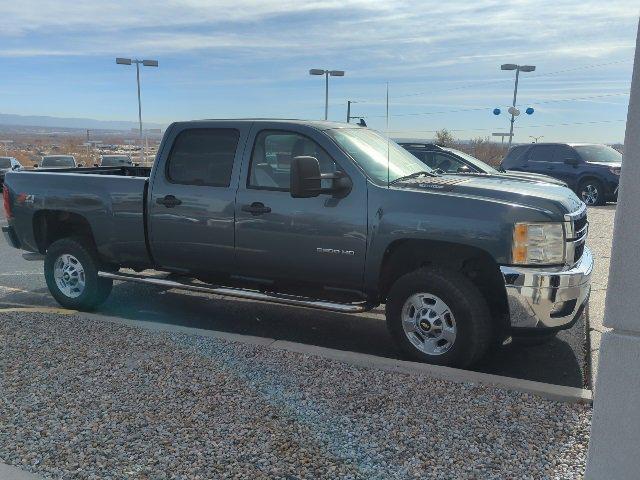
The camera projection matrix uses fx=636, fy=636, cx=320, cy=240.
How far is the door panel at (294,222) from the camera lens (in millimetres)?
5230

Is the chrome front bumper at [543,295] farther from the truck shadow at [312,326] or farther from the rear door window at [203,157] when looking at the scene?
the rear door window at [203,157]

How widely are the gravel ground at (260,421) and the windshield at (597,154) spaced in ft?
50.0

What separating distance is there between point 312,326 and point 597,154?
14277 mm

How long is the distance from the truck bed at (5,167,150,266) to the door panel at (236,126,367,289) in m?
1.21

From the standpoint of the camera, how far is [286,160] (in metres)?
5.75

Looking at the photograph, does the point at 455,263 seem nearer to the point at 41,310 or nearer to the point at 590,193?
the point at 41,310

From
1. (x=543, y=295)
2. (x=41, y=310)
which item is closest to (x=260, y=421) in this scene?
(x=543, y=295)

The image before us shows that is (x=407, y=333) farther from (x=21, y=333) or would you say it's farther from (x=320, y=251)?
(x=21, y=333)

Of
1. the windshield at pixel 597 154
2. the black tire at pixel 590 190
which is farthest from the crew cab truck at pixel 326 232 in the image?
the windshield at pixel 597 154

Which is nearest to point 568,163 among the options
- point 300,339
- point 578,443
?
point 300,339

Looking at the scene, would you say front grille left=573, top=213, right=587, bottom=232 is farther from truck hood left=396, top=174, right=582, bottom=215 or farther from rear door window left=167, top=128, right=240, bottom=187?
rear door window left=167, top=128, right=240, bottom=187

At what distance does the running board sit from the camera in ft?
17.3

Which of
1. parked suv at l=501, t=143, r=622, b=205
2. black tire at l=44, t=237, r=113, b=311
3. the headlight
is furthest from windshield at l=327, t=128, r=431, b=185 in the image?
parked suv at l=501, t=143, r=622, b=205

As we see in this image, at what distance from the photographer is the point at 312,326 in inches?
257
